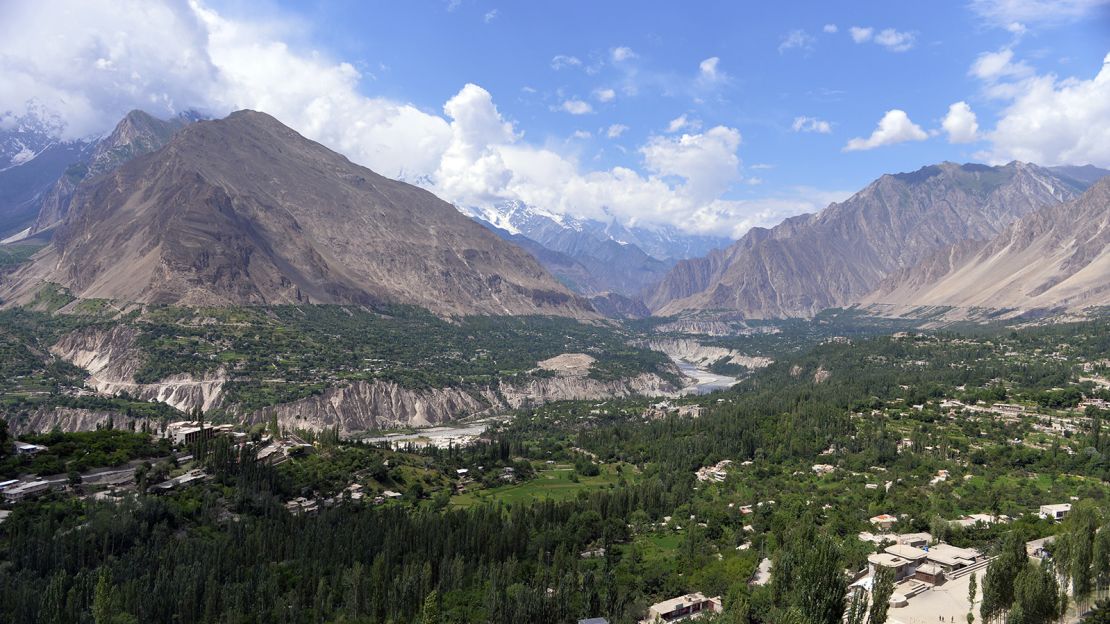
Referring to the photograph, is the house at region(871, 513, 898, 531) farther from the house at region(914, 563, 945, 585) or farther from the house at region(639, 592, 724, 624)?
the house at region(639, 592, 724, 624)

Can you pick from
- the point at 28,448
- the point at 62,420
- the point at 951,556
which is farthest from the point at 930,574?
the point at 62,420

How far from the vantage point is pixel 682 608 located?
2522 inches

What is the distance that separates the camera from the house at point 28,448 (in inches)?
3516

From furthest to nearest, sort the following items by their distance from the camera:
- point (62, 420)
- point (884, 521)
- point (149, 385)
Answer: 1. point (149, 385)
2. point (62, 420)
3. point (884, 521)

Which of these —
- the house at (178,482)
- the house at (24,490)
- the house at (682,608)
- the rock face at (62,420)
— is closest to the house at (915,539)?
the house at (682,608)

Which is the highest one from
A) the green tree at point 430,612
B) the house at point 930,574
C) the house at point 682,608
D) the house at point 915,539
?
the green tree at point 430,612

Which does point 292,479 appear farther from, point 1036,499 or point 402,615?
point 1036,499

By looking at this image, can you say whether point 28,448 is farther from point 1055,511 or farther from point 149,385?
point 1055,511

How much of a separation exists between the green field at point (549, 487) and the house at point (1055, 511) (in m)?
51.8

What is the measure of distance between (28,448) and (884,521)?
97.4 metres

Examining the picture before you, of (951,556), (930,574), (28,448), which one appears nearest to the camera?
(930,574)

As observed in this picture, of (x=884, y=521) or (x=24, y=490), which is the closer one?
(x=884, y=521)

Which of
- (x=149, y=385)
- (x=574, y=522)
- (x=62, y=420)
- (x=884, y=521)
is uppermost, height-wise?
(x=149, y=385)

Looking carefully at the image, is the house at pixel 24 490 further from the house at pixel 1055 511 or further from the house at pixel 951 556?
the house at pixel 1055 511
